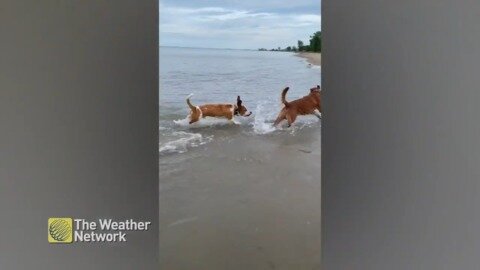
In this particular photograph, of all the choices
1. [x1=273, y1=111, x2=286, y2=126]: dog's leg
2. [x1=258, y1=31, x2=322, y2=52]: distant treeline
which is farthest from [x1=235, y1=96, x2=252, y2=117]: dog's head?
[x1=258, y1=31, x2=322, y2=52]: distant treeline

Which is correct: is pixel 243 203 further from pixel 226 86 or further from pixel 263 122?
pixel 226 86

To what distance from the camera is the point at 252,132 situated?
1.71 meters

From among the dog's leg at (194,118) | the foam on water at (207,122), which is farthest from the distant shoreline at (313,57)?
the dog's leg at (194,118)

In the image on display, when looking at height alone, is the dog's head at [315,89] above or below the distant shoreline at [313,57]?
below

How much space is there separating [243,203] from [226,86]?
53 cm

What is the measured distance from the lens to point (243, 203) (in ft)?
5.55

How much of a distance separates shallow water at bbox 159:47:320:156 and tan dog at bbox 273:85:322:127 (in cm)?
2

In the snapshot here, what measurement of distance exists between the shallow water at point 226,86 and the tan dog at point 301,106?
23 mm

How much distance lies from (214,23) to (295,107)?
1.76ft

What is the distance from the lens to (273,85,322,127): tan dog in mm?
1666

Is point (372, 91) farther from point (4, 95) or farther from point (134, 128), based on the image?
point (4, 95)

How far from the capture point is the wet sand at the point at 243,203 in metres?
1.64

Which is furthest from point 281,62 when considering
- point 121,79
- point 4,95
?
point 4,95

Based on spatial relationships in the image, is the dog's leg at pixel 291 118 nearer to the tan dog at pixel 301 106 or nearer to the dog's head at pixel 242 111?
the tan dog at pixel 301 106
